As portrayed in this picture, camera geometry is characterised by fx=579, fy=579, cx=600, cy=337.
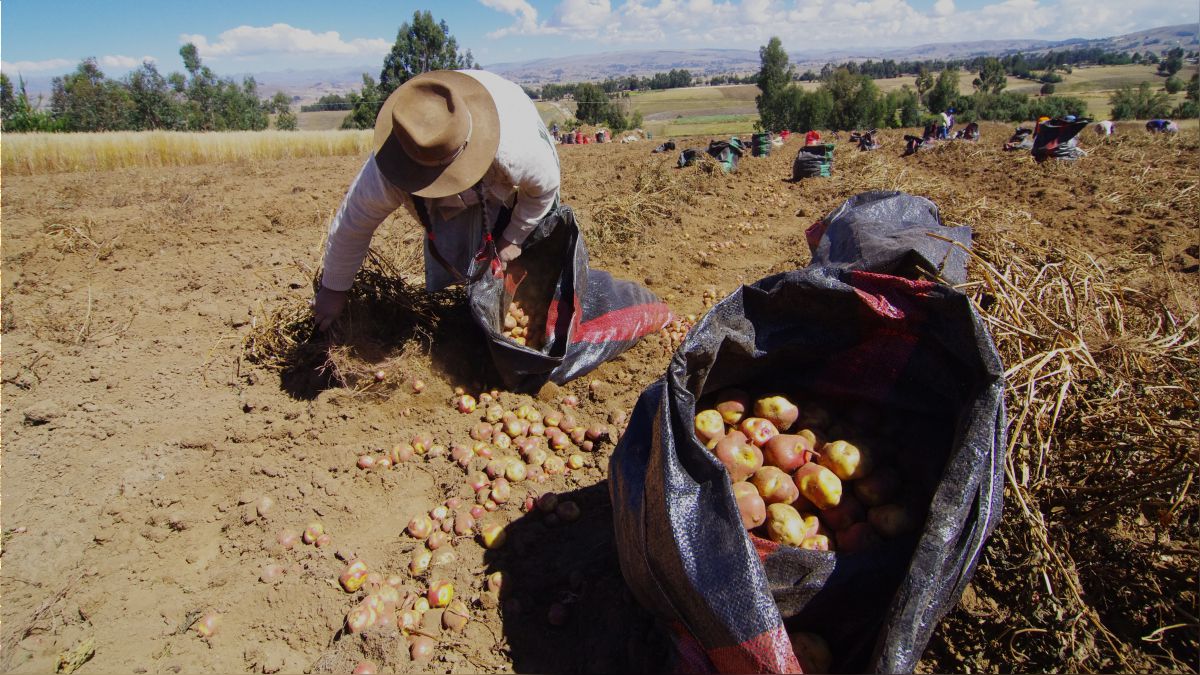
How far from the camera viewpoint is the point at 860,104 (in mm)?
37281

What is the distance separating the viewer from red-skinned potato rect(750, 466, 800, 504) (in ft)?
5.67

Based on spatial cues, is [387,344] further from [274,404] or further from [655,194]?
[655,194]

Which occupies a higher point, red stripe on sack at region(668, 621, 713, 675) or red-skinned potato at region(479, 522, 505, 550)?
red stripe on sack at region(668, 621, 713, 675)

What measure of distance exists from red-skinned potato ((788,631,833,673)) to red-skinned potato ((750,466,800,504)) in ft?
1.21

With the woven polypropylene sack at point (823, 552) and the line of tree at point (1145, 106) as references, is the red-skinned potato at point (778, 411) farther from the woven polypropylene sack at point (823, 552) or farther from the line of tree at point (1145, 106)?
the line of tree at point (1145, 106)

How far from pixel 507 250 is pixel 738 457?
174 centimetres

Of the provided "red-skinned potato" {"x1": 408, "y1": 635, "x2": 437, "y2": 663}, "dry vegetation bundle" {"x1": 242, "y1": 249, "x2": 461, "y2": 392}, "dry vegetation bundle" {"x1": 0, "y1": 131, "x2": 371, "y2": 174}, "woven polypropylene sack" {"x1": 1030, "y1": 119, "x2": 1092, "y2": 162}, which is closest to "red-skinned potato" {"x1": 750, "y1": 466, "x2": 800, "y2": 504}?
"red-skinned potato" {"x1": 408, "y1": 635, "x2": 437, "y2": 663}

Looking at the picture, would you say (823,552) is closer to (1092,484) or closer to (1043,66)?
(1092,484)

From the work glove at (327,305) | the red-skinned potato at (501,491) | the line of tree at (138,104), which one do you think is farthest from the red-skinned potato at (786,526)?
the line of tree at (138,104)

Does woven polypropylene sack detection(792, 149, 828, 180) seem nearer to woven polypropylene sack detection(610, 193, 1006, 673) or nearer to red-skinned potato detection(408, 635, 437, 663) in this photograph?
woven polypropylene sack detection(610, 193, 1006, 673)

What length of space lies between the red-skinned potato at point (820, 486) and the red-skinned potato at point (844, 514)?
0.02 metres

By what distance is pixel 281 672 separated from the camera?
5.99ft

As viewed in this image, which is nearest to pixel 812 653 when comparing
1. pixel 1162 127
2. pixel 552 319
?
pixel 552 319

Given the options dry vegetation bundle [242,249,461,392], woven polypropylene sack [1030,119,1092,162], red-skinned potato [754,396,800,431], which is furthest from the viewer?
woven polypropylene sack [1030,119,1092,162]
